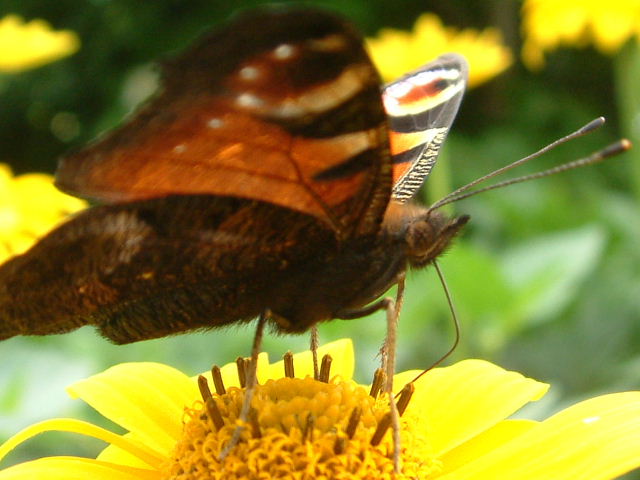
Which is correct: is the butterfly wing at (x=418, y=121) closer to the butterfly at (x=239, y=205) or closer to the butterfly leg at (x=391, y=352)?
the butterfly at (x=239, y=205)

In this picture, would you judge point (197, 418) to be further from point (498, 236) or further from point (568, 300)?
point (498, 236)

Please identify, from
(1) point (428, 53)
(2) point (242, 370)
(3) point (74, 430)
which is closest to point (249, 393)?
(2) point (242, 370)

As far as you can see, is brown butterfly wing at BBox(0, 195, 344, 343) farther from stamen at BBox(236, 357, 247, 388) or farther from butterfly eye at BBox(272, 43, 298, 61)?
butterfly eye at BBox(272, 43, 298, 61)

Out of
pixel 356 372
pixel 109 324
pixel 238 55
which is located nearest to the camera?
pixel 238 55

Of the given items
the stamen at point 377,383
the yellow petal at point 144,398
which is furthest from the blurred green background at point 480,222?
the stamen at point 377,383

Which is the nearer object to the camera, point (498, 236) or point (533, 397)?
point (533, 397)

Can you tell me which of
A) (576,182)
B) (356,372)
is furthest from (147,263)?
(576,182)

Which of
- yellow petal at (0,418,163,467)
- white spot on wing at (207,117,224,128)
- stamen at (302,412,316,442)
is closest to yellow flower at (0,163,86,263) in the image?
yellow petal at (0,418,163,467)
